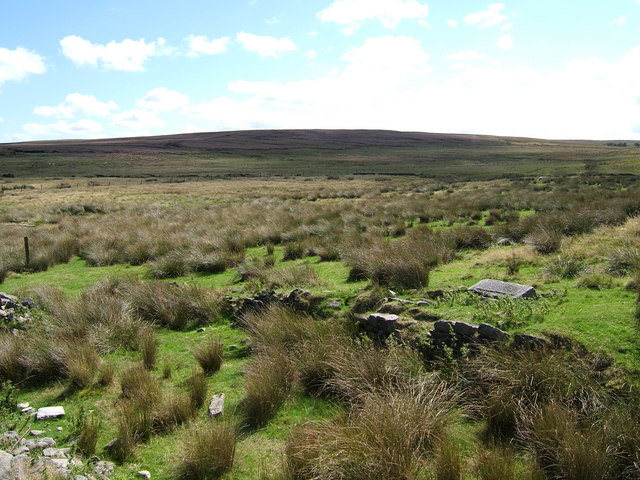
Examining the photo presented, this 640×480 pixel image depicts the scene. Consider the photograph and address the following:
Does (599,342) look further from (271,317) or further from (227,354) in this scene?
(227,354)

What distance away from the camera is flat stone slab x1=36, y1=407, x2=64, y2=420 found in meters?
6.16

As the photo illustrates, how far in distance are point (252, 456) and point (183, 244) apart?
40.3 ft

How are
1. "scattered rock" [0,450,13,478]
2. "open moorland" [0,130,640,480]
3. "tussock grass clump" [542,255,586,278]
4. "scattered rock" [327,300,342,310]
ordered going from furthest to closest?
"tussock grass clump" [542,255,586,278], "scattered rock" [327,300,342,310], "open moorland" [0,130,640,480], "scattered rock" [0,450,13,478]

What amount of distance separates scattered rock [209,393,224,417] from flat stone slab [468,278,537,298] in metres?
4.55

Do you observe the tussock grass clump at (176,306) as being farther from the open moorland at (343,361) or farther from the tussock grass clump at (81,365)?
the tussock grass clump at (81,365)

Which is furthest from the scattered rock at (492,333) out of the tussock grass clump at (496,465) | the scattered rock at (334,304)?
the scattered rock at (334,304)

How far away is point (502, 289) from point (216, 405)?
16.2 ft

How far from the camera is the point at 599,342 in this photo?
558cm

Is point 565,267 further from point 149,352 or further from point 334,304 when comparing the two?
point 149,352

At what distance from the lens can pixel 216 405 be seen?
20.2 feet

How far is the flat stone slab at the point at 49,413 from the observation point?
616 cm

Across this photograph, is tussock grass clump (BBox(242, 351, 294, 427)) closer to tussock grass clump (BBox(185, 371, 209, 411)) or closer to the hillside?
tussock grass clump (BBox(185, 371, 209, 411))

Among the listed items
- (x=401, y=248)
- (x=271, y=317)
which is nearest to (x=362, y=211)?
(x=401, y=248)

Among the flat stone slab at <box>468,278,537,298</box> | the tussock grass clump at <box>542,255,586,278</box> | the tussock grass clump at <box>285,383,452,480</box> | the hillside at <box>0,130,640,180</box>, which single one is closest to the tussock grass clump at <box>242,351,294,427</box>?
the tussock grass clump at <box>285,383,452,480</box>
